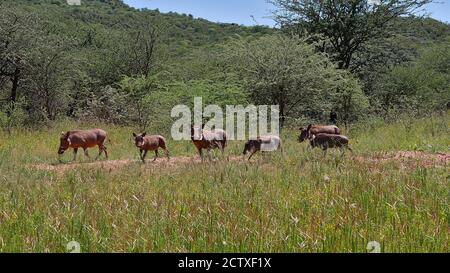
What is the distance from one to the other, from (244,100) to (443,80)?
20.5 m

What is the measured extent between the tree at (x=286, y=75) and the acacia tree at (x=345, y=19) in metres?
4.53

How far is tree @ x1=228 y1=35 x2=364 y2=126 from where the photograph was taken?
18.5 meters

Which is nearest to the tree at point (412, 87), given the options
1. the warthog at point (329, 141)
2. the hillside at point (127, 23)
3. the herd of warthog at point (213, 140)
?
the herd of warthog at point (213, 140)

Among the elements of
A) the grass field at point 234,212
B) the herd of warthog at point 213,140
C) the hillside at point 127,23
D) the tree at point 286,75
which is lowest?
the grass field at point 234,212

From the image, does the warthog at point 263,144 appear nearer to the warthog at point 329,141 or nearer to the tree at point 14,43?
the warthog at point 329,141

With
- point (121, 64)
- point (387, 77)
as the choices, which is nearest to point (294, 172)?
point (387, 77)

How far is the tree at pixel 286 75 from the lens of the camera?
60.6 ft

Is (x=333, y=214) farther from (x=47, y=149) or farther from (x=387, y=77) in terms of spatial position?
(x=387, y=77)

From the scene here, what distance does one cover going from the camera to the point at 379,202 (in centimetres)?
408

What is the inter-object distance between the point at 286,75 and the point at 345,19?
763cm

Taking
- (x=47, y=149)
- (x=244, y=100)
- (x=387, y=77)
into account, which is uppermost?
(x=387, y=77)

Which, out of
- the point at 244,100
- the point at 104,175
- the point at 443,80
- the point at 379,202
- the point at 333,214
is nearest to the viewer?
the point at 333,214

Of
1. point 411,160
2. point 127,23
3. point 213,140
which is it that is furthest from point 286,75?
point 127,23

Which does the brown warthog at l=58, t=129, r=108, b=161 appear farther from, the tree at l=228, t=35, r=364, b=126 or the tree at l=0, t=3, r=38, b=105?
the tree at l=0, t=3, r=38, b=105
